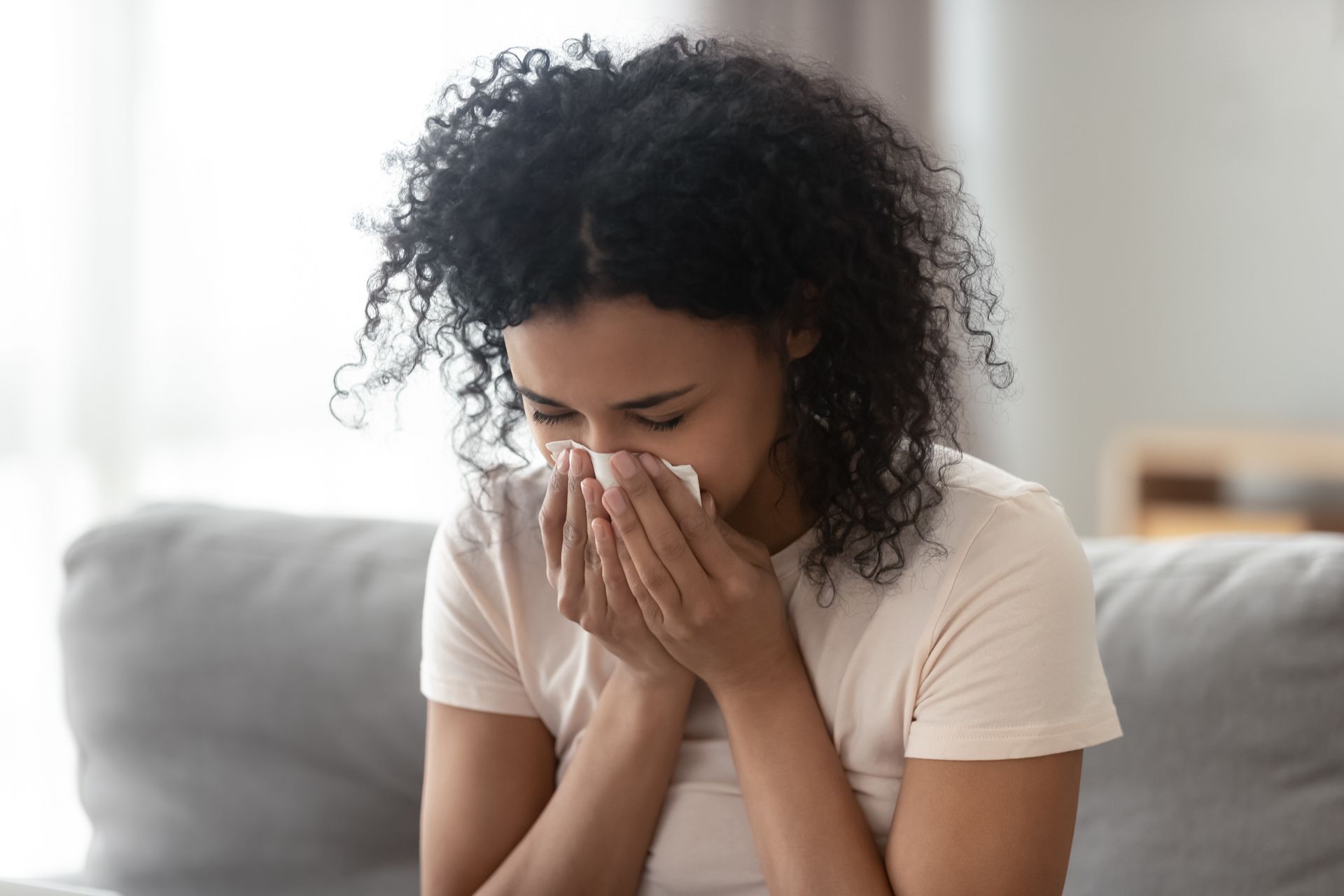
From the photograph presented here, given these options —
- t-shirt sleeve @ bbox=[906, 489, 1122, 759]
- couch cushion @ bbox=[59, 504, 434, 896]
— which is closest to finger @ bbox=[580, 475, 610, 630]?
t-shirt sleeve @ bbox=[906, 489, 1122, 759]

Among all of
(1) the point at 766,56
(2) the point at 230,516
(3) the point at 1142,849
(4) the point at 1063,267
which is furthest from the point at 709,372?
(4) the point at 1063,267

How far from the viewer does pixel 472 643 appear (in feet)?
4.01

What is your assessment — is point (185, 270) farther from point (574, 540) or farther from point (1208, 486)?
point (1208, 486)

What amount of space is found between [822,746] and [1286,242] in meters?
2.77

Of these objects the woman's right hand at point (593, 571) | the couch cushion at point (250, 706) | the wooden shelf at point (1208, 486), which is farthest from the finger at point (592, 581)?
the wooden shelf at point (1208, 486)

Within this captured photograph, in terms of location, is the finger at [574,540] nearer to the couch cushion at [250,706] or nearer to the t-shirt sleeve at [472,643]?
the t-shirt sleeve at [472,643]

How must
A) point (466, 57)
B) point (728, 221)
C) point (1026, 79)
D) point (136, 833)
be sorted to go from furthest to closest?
point (1026, 79)
point (466, 57)
point (136, 833)
point (728, 221)

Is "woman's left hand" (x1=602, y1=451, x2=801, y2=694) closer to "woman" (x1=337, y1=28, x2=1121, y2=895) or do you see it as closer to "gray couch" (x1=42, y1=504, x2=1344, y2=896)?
"woman" (x1=337, y1=28, x2=1121, y2=895)

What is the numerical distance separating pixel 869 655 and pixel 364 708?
66 cm

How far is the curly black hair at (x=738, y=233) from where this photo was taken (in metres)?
0.94

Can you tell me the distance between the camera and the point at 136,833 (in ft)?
5.01

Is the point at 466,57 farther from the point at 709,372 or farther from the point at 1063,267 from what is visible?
the point at 709,372

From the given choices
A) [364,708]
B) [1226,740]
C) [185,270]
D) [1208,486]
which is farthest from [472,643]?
[1208,486]

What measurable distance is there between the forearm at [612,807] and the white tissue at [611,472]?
0.69 feet
